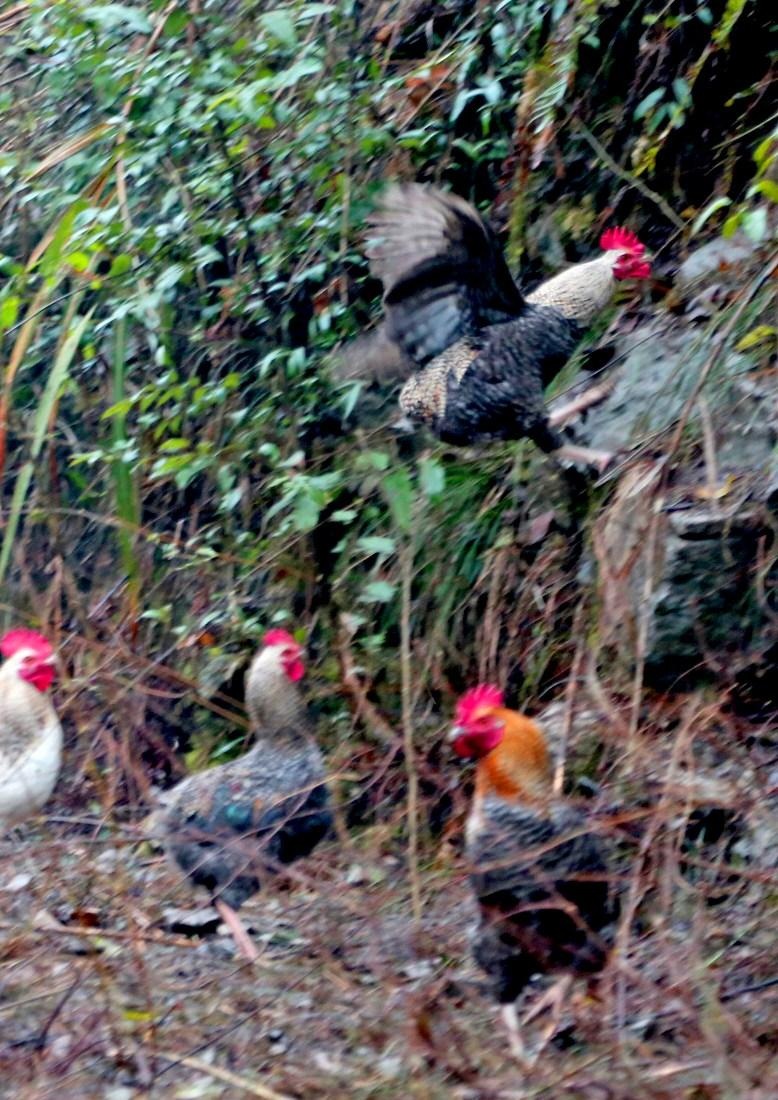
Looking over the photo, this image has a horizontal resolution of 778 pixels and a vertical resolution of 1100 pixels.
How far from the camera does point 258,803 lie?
461 cm

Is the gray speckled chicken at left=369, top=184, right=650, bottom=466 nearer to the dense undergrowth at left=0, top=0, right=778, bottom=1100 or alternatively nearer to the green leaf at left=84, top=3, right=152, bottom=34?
the dense undergrowth at left=0, top=0, right=778, bottom=1100

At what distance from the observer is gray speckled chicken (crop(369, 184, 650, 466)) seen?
480 centimetres

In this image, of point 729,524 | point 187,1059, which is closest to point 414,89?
point 729,524

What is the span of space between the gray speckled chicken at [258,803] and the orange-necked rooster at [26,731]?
0.41 m

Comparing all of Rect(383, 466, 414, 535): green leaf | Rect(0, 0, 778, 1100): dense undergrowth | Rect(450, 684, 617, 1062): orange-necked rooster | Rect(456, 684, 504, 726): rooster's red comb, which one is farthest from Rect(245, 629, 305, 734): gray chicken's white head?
Rect(450, 684, 617, 1062): orange-necked rooster

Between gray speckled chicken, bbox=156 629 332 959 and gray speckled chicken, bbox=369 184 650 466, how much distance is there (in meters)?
1.00

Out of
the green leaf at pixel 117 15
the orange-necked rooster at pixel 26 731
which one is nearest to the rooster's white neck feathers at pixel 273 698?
the orange-necked rooster at pixel 26 731

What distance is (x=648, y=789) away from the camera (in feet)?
13.8

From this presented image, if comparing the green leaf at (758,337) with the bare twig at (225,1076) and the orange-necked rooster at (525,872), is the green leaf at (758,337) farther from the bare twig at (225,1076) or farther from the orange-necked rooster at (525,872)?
the bare twig at (225,1076)

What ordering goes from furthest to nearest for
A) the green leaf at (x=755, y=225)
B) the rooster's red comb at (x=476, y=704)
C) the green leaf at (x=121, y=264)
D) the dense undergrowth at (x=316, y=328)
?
1. the green leaf at (x=121, y=264)
2. the dense undergrowth at (x=316, y=328)
3. the green leaf at (x=755, y=225)
4. the rooster's red comb at (x=476, y=704)

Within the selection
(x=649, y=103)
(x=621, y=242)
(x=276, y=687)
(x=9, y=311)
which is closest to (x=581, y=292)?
(x=621, y=242)

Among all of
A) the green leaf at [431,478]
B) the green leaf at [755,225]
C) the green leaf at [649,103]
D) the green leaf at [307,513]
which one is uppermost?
the green leaf at [755,225]

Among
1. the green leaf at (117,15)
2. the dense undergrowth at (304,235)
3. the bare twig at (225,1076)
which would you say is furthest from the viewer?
the dense undergrowth at (304,235)

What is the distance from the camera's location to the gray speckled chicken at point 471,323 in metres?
4.80
